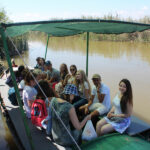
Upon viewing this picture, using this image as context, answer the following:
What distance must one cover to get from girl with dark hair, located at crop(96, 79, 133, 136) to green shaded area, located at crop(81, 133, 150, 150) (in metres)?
0.14

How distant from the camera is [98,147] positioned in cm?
241

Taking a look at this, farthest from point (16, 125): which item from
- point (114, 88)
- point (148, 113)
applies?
point (114, 88)

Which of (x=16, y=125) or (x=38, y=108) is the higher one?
(x=38, y=108)

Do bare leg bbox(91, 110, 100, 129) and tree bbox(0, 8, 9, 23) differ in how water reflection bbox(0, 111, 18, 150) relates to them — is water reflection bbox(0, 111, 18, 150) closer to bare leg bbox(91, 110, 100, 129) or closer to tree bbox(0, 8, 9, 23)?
bare leg bbox(91, 110, 100, 129)

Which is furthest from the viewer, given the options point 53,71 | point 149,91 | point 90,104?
point 149,91

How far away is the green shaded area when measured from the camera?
237cm

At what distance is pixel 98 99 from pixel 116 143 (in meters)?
1.16

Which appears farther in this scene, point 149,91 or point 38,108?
point 149,91

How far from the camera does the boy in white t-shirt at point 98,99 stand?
3364 mm

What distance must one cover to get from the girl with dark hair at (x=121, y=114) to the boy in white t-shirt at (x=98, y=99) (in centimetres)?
49

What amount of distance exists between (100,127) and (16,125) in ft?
5.15

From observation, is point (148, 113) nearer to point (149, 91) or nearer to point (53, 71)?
point (149, 91)

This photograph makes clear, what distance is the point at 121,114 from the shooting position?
9.02 ft

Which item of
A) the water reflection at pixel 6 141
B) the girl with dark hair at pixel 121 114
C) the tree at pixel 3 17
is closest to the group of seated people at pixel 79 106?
the girl with dark hair at pixel 121 114
